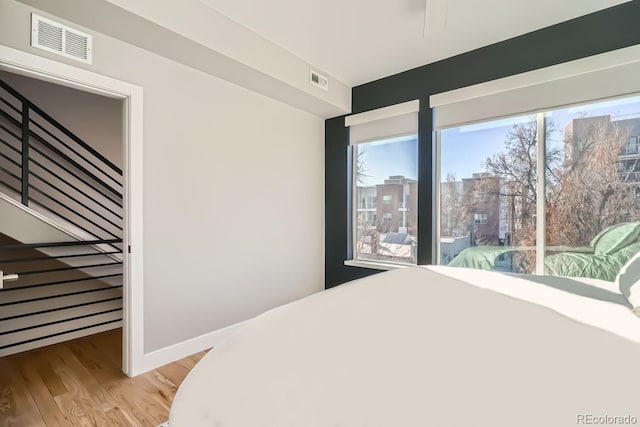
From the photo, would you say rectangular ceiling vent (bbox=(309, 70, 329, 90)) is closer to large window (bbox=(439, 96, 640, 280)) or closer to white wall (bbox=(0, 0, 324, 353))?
white wall (bbox=(0, 0, 324, 353))

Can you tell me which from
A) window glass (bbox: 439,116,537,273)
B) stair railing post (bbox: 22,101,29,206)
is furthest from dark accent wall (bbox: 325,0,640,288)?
stair railing post (bbox: 22,101,29,206)

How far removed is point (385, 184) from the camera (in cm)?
338

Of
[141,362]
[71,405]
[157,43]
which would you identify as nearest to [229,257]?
[141,362]

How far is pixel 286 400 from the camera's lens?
21.3 inches

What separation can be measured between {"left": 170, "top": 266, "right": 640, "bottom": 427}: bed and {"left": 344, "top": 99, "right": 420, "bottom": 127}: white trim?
241 centimetres

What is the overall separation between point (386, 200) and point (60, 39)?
9.54 ft

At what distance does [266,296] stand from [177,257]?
40.4 inches

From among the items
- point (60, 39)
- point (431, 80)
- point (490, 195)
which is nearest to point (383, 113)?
point (431, 80)

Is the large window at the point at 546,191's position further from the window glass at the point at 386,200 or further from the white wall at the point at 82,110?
the white wall at the point at 82,110

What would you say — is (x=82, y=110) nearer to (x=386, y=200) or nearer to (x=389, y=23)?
(x=389, y=23)

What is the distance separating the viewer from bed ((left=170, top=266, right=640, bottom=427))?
1.66 feet

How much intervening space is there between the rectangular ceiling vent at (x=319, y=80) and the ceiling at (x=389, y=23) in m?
0.12

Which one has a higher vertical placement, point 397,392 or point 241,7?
point 241,7

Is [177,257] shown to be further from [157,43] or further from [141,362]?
[157,43]
